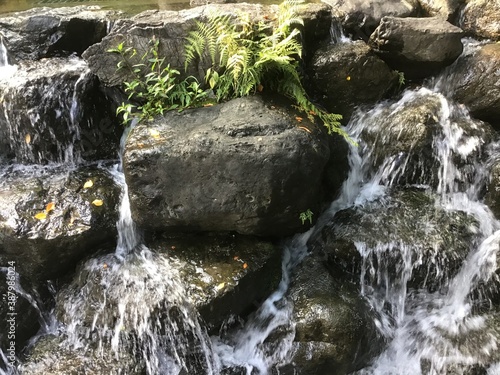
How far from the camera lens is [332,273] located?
202 inches

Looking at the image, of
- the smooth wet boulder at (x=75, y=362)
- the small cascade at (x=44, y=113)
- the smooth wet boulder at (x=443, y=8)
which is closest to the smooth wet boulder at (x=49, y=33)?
the small cascade at (x=44, y=113)

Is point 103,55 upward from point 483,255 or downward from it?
upward

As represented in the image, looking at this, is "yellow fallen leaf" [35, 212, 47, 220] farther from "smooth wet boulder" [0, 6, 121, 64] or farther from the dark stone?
"smooth wet boulder" [0, 6, 121, 64]

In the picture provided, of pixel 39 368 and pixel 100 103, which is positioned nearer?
pixel 39 368

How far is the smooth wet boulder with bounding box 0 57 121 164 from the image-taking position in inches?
213

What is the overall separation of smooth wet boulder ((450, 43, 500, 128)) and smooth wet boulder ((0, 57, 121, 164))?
16.1 feet

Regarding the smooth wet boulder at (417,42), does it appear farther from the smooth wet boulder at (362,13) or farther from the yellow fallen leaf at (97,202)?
the yellow fallen leaf at (97,202)

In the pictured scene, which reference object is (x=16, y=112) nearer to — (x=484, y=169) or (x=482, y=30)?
(x=484, y=169)

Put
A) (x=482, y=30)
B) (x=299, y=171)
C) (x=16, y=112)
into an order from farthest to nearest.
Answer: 1. (x=482, y=30)
2. (x=16, y=112)
3. (x=299, y=171)

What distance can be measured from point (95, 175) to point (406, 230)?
13.0 ft

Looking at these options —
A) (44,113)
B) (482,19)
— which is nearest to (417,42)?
(482,19)

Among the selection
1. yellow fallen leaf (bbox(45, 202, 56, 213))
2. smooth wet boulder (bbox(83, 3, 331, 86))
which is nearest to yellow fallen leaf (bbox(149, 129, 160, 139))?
smooth wet boulder (bbox(83, 3, 331, 86))

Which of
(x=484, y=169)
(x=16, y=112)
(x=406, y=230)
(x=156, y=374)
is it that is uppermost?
(x=16, y=112)

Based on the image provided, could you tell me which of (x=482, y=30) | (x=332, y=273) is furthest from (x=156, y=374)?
(x=482, y=30)
